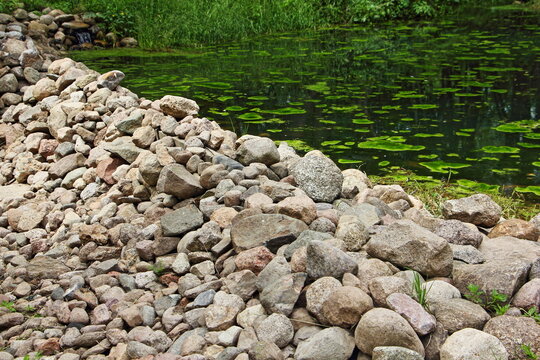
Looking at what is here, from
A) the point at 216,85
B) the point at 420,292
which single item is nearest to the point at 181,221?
the point at 420,292

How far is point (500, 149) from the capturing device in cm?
515

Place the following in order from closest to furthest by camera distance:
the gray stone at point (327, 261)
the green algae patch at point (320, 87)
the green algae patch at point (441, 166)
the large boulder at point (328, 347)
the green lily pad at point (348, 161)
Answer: the large boulder at point (328, 347) → the gray stone at point (327, 261) → the green algae patch at point (441, 166) → the green lily pad at point (348, 161) → the green algae patch at point (320, 87)

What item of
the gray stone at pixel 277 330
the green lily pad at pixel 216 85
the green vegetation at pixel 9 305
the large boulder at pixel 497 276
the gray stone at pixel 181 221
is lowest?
the green vegetation at pixel 9 305

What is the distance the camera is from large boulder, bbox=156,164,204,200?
375 centimetres

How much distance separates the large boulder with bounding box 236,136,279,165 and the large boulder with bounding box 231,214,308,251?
0.83m

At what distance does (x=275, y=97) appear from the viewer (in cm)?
739

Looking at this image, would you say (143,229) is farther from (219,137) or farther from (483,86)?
(483,86)

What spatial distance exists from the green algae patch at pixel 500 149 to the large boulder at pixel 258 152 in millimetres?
2162

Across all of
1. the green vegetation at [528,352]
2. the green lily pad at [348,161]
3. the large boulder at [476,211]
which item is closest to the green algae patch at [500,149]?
the green lily pad at [348,161]

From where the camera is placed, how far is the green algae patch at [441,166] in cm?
476

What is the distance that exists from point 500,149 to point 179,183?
2939 millimetres

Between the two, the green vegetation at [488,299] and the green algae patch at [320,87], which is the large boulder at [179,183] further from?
the green algae patch at [320,87]

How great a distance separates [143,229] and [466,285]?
77.0 inches

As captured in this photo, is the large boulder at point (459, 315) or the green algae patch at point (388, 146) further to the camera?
the green algae patch at point (388, 146)
